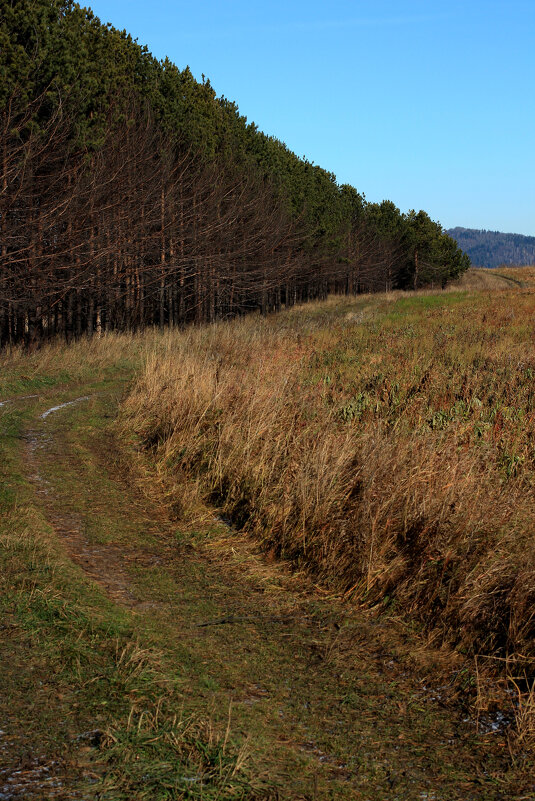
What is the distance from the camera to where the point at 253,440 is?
24.4 ft

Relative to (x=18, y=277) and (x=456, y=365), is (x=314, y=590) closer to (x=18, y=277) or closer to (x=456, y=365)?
(x=456, y=365)

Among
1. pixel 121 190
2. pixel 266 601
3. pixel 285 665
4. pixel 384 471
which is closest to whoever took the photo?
pixel 285 665

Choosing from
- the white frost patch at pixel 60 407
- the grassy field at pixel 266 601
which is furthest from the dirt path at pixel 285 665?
the white frost patch at pixel 60 407

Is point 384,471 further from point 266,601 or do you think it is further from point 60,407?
point 60,407

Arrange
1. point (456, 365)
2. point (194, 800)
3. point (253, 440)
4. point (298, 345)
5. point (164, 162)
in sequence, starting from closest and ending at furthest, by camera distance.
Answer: point (194, 800), point (253, 440), point (456, 365), point (298, 345), point (164, 162)

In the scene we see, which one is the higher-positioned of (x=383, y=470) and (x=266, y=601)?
(x=383, y=470)

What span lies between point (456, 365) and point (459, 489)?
7.60 meters

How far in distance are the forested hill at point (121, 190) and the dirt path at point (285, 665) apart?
12230mm

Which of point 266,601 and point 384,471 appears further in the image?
point 384,471

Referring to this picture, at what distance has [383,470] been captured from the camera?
19.0ft

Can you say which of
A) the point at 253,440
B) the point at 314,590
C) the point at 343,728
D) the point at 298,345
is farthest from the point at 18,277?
the point at 343,728

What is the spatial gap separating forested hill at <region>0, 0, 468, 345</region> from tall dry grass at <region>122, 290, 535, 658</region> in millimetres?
9081

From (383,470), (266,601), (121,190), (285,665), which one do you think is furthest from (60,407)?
(121,190)

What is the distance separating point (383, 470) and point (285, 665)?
2.25m
